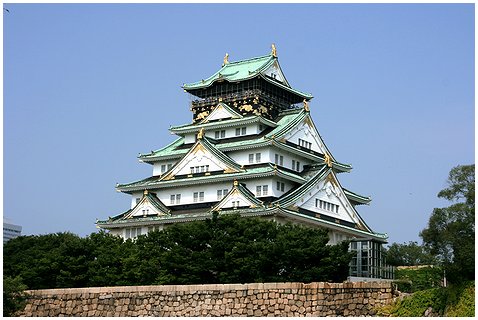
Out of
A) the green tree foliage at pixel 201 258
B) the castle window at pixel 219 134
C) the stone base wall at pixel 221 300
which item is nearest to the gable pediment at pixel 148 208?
the castle window at pixel 219 134

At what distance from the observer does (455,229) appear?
85.6ft

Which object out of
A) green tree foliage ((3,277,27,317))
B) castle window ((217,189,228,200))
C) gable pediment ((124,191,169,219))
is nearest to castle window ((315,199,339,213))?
castle window ((217,189,228,200))

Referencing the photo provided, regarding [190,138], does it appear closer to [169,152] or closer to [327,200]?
[169,152]

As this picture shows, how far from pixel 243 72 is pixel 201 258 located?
2290cm

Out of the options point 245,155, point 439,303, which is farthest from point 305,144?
point 439,303

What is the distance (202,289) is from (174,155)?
988 inches

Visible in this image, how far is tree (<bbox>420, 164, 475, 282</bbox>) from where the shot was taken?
24297 millimetres

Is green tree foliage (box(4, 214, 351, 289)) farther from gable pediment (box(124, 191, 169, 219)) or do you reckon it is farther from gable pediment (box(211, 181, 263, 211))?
gable pediment (box(124, 191, 169, 219))

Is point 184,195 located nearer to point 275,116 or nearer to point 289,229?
point 275,116

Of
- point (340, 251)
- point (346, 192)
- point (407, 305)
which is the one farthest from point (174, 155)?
point (407, 305)

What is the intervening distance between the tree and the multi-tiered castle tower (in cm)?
1848

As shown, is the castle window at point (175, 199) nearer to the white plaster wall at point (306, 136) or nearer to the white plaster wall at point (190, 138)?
the white plaster wall at point (190, 138)

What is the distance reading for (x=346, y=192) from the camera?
179 ft

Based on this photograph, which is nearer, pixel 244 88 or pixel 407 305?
pixel 407 305
